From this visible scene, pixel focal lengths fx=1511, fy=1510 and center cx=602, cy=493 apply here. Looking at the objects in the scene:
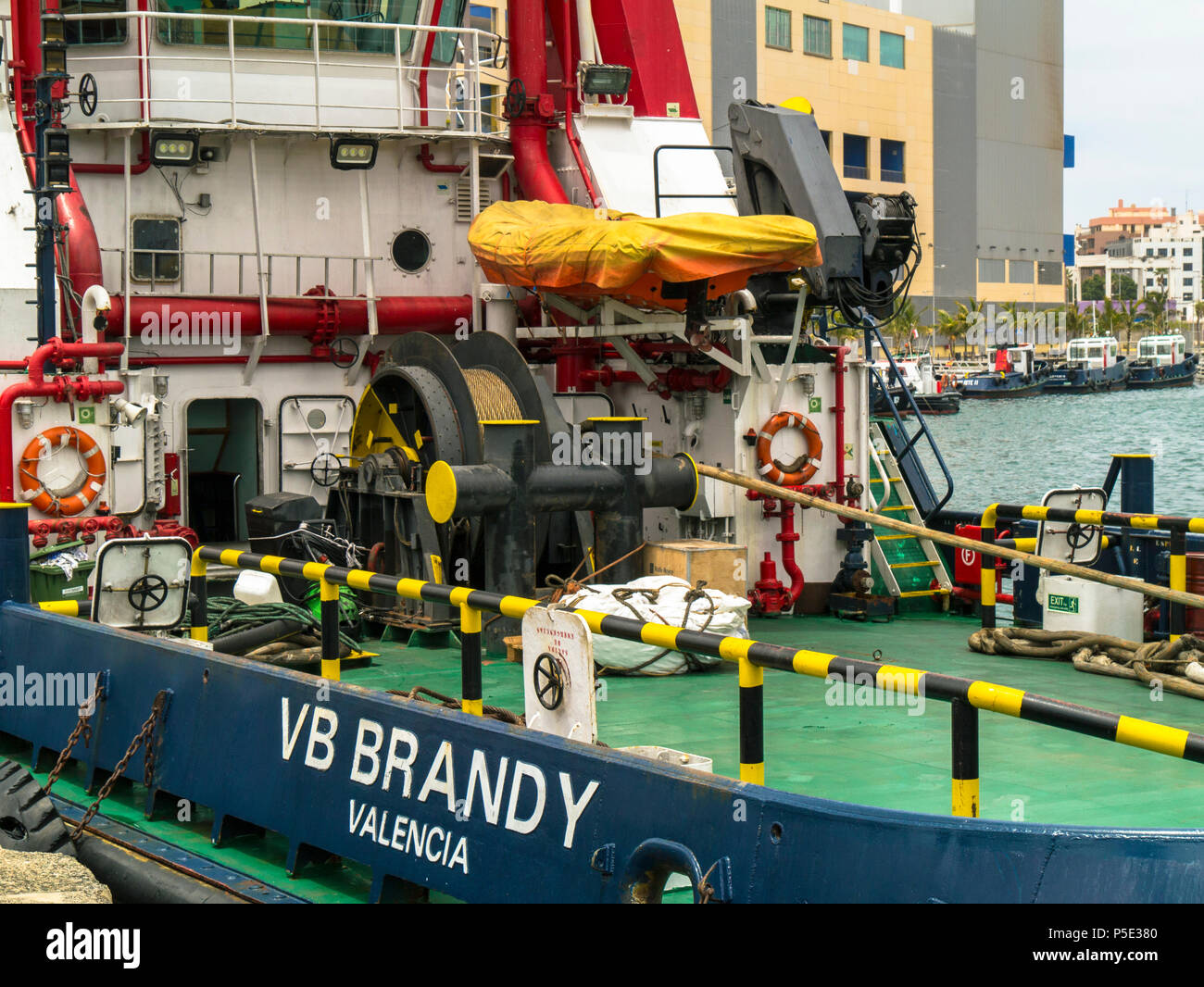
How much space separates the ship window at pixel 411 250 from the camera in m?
13.3

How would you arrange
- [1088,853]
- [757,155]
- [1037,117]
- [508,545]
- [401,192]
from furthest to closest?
[1037,117]
[401,192]
[757,155]
[508,545]
[1088,853]

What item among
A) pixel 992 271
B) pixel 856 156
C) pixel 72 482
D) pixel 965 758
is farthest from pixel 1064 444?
pixel 965 758

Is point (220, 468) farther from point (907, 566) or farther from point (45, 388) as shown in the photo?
point (907, 566)

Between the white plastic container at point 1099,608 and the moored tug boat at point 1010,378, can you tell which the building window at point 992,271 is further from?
the white plastic container at point 1099,608

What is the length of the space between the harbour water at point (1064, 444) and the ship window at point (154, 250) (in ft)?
92.3

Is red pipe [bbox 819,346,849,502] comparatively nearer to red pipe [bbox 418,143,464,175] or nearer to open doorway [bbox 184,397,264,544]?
red pipe [bbox 418,143,464,175]

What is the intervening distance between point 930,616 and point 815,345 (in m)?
2.33

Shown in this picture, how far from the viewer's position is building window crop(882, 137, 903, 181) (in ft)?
249

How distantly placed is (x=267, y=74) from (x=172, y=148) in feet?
4.85

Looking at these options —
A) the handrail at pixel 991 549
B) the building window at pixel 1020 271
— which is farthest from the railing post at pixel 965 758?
the building window at pixel 1020 271

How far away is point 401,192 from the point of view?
13242 mm
